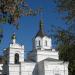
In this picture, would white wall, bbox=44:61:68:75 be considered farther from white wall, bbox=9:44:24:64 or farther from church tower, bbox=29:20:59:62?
white wall, bbox=9:44:24:64

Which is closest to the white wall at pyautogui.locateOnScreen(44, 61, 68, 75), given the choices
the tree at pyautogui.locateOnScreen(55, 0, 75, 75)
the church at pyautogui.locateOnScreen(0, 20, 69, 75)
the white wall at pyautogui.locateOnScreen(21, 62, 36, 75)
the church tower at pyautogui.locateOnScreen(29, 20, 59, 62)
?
the church at pyautogui.locateOnScreen(0, 20, 69, 75)

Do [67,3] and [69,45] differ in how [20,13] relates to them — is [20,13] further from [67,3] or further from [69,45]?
[69,45]

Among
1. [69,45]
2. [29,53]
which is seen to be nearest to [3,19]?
[69,45]

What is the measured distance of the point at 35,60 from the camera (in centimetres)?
6116

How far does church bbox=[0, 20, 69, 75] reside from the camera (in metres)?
57.0

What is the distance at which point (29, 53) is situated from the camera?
206ft

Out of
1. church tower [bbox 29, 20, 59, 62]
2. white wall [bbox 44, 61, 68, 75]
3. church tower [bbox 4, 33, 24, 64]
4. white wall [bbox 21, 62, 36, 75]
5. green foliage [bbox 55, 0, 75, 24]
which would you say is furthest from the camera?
church tower [bbox 29, 20, 59, 62]

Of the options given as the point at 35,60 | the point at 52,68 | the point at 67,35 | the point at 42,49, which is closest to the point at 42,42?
the point at 42,49

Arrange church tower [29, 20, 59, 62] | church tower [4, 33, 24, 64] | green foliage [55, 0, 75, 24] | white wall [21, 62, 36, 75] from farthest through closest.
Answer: church tower [29, 20, 59, 62]
church tower [4, 33, 24, 64]
white wall [21, 62, 36, 75]
green foliage [55, 0, 75, 24]

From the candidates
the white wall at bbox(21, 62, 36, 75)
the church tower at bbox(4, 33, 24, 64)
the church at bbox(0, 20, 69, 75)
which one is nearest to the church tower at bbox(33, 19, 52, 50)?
the church at bbox(0, 20, 69, 75)

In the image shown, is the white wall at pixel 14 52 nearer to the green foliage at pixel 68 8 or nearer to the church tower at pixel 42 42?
the church tower at pixel 42 42

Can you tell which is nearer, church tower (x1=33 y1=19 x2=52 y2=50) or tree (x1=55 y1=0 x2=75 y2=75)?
tree (x1=55 y1=0 x2=75 y2=75)

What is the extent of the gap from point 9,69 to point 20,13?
160 ft

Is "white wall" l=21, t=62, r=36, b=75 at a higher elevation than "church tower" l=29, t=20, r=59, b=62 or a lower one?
lower
